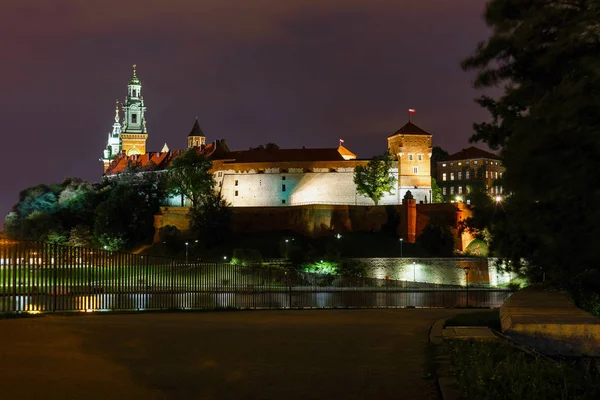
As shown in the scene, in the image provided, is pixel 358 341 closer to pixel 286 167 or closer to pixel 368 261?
pixel 368 261

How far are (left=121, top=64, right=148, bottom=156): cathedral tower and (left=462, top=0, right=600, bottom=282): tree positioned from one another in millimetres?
122542

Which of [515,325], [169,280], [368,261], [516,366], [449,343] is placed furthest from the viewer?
[368,261]

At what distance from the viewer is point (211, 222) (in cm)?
7612

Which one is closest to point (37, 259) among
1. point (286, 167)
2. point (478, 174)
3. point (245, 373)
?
point (245, 373)

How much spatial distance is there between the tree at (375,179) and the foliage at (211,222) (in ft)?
50.6

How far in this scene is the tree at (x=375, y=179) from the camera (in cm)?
8512

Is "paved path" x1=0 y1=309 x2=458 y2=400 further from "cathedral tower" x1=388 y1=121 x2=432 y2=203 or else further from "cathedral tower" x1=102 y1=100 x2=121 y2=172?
"cathedral tower" x1=102 y1=100 x2=121 y2=172

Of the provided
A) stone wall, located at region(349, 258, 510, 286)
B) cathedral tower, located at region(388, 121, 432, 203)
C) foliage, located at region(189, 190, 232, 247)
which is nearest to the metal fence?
stone wall, located at region(349, 258, 510, 286)

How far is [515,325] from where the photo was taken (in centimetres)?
965

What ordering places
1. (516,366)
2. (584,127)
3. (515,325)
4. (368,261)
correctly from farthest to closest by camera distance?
(368,261)
(515,325)
(584,127)
(516,366)

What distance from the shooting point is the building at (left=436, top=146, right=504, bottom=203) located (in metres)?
118

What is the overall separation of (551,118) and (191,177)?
263 feet

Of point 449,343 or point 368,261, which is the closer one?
point 449,343

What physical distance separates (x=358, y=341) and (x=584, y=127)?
6461mm
